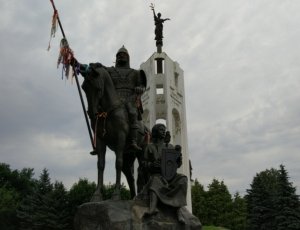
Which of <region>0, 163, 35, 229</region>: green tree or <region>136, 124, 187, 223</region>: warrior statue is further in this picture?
<region>0, 163, 35, 229</region>: green tree

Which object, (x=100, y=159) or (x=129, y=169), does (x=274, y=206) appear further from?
(x=100, y=159)

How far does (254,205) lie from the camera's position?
123 ft

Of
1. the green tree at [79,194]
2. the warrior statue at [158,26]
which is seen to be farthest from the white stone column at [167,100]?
the green tree at [79,194]

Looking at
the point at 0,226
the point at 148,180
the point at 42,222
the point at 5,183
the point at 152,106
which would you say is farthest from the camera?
the point at 5,183

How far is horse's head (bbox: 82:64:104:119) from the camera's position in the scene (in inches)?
314

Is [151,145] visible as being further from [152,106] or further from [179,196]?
[152,106]

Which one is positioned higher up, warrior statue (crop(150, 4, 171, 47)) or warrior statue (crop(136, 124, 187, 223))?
warrior statue (crop(150, 4, 171, 47))

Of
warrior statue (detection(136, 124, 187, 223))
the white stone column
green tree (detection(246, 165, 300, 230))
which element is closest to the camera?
warrior statue (detection(136, 124, 187, 223))

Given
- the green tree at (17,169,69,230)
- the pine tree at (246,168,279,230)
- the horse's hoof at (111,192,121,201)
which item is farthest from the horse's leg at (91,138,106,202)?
the green tree at (17,169,69,230)

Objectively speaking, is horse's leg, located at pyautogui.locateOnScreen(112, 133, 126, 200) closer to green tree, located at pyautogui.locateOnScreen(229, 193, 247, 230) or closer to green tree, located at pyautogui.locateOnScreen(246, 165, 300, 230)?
green tree, located at pyautogui.locateOnScreen(246, 165, 300, 230)

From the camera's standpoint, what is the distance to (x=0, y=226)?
40.0 meters

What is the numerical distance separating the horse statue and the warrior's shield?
31.4 inches

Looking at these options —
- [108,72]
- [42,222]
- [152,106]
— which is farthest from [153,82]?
[108,72]

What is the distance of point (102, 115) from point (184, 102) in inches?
1137
